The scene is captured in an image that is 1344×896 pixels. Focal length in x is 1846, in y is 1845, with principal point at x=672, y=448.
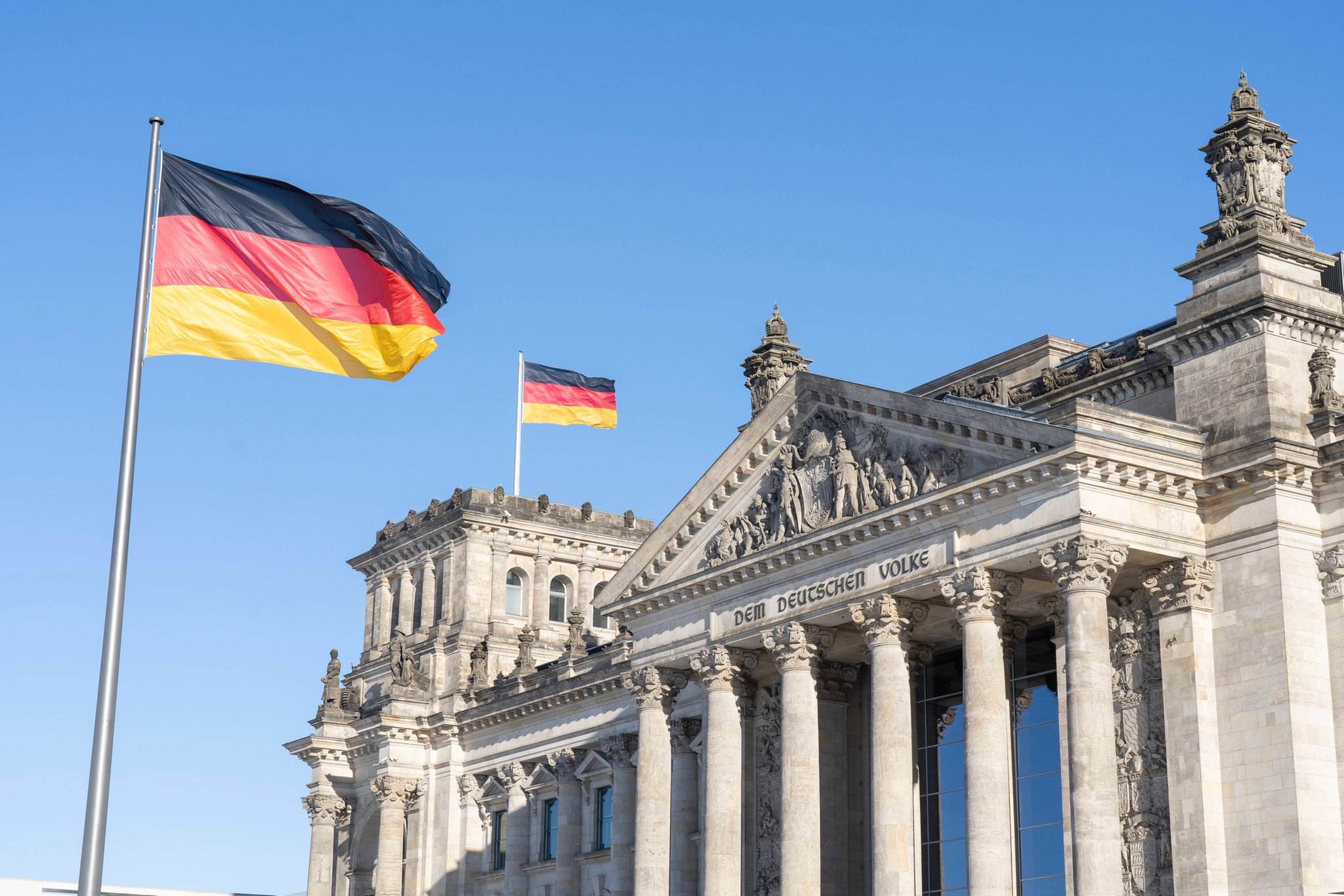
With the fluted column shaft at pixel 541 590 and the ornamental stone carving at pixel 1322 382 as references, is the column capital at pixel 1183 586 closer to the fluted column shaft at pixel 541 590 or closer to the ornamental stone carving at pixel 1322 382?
the ornamental stone carving at pixel 1322 382

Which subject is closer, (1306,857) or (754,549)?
(1306,857)

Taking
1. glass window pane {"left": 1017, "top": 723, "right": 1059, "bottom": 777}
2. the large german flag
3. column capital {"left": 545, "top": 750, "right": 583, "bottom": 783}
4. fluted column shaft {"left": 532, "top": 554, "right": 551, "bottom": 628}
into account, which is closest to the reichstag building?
glass window pane {"left": 1017, "top": 723, "right": 1059, "bottom": 777}

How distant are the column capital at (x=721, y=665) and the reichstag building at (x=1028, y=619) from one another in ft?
0.23

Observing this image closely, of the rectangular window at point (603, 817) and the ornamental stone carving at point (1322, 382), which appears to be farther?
the rectangular window at point (603, 817)

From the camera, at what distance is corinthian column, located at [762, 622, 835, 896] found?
1706 inches

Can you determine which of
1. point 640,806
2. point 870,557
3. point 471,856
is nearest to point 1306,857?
point 870,557

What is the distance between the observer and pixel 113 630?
21.3 metres

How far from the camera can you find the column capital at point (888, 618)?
42.1 m

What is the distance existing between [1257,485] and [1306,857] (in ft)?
24.8

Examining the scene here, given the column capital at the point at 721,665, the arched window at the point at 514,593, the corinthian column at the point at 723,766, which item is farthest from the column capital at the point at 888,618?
the arched window at the point at 514,593

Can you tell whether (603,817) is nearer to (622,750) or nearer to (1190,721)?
(622,750)

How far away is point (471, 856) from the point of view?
217ft

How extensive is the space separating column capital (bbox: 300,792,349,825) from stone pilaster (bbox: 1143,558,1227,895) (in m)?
40.1

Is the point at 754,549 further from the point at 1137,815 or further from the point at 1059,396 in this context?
the point at 1137,815
